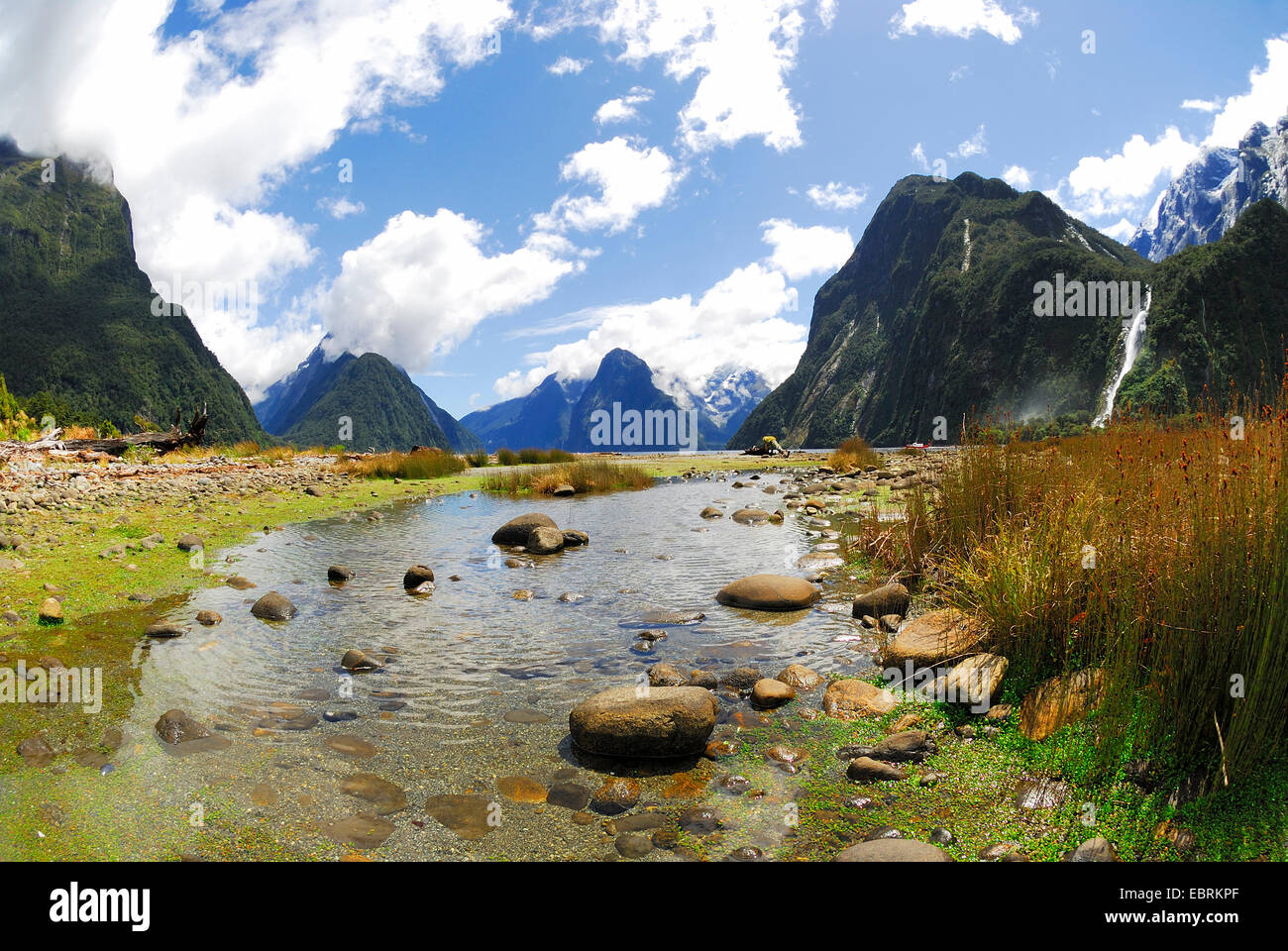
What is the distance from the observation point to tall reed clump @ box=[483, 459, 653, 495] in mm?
29516

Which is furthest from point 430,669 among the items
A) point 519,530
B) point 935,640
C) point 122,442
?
point 122,442

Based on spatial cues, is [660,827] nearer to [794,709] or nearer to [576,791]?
[576,791]

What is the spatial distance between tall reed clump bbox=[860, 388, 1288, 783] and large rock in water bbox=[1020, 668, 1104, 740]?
0.64 ft

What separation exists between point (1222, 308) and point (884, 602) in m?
141

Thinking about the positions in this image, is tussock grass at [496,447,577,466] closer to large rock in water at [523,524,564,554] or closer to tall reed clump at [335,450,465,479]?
tall reed clump at [335,450,465,479]

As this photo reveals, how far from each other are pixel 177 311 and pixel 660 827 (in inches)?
8514

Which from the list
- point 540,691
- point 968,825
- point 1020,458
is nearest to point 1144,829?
point 968,825

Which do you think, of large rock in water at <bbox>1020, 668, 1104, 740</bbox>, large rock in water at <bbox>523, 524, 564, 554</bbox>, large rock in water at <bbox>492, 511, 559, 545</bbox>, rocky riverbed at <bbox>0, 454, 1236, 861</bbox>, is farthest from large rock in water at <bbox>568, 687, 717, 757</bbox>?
large rock in water at <bbox>492, 511, 559, 545</bbox>

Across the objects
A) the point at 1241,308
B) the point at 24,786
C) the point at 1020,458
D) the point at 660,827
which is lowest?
the point at 660,827

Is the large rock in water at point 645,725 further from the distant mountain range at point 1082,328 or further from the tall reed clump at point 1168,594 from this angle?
the distant mountain range at point 1082,328

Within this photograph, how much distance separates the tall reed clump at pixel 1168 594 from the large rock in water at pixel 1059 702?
0.19 m

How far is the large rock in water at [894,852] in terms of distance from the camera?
342 centimetres

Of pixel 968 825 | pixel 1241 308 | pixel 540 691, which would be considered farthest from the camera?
pixel 1241 308
